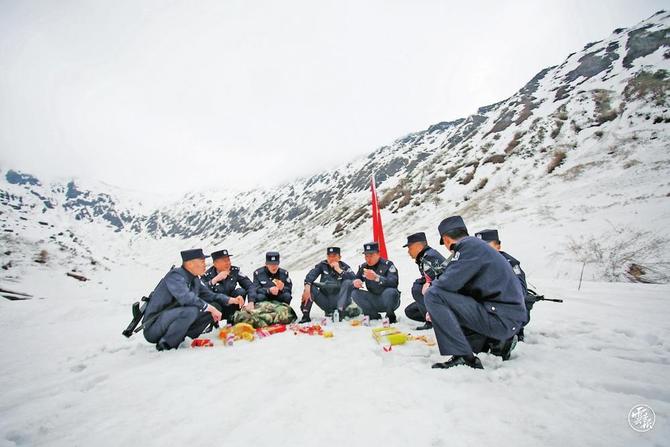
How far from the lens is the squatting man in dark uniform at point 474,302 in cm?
307

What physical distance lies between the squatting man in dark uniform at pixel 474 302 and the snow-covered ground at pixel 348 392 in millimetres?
283

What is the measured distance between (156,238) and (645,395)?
143 m

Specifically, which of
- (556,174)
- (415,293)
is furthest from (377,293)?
(556,174)

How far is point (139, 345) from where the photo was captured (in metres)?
4.89

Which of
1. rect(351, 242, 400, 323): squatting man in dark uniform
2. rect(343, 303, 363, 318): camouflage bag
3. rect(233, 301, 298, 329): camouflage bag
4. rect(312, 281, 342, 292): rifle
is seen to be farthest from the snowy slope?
rect(312, 281, 342, 292): rifle

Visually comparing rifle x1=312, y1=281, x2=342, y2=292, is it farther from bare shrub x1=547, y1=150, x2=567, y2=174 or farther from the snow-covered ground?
bare shrub x1=547, y1=150, x2=567, y2=174

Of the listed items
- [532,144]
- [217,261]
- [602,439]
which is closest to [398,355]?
[602,439]

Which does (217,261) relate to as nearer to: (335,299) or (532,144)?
(335,299)

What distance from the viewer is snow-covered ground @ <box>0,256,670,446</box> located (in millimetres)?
2062

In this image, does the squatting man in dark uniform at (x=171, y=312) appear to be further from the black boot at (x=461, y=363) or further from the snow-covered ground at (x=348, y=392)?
the black boot at (x=461, y=363)

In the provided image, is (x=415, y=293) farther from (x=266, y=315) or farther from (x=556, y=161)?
(x=556, y=161)

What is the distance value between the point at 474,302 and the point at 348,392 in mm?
1555

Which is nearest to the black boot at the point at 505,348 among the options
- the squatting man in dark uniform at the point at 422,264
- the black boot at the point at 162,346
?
the squatting man in dark uniform at the point at 422,264

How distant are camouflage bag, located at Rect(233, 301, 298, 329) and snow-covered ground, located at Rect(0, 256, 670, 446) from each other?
39.3 inches
